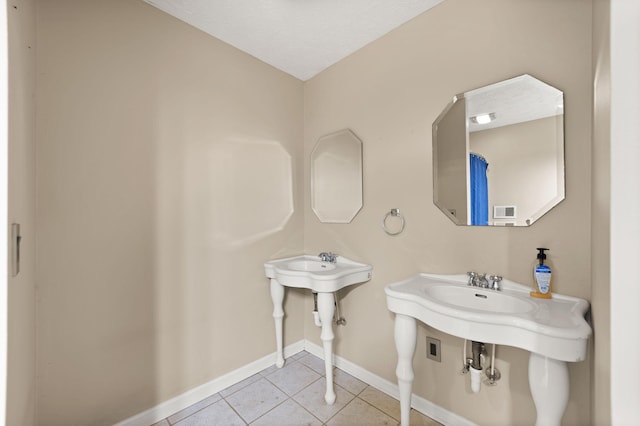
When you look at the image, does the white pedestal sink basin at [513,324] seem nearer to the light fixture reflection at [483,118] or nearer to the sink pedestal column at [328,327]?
the sink pedestal column at [328,327]

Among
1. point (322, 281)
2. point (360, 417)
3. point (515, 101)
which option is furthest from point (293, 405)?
point (515, 101)

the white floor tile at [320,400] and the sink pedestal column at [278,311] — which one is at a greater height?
the sink pedestal column at [278,311]

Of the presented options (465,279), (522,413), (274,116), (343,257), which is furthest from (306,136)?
(522,413)

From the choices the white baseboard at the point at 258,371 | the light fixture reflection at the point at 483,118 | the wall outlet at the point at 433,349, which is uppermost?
the light fixture reflection at the point at 483,118

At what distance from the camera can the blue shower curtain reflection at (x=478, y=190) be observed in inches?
55.6

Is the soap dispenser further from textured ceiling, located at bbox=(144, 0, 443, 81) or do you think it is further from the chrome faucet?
textured ceiling, located at bbox=(144, 0, 443, 81)

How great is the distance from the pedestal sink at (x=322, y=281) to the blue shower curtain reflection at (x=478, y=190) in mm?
773

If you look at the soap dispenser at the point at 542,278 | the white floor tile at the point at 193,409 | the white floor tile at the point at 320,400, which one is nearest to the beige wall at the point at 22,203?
the white floor tile at the point at 193,409

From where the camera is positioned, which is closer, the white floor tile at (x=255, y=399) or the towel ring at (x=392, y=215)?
the white floor tile at (x=255, y=399)

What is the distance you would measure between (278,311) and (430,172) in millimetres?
1472

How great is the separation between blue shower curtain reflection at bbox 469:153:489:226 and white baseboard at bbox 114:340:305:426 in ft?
5.82

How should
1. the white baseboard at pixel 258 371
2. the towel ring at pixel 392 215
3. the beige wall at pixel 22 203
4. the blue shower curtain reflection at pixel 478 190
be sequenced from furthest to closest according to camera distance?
1. the towel ring at pixel 392 215
2. the white baseboard at pixel 258 371
3. the blue shower curtain reflection at pixel 478 190
4. the beige wall at pixel 22 203

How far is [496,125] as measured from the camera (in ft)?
4.56

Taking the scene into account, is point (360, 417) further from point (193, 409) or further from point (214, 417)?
point (193, 409)
